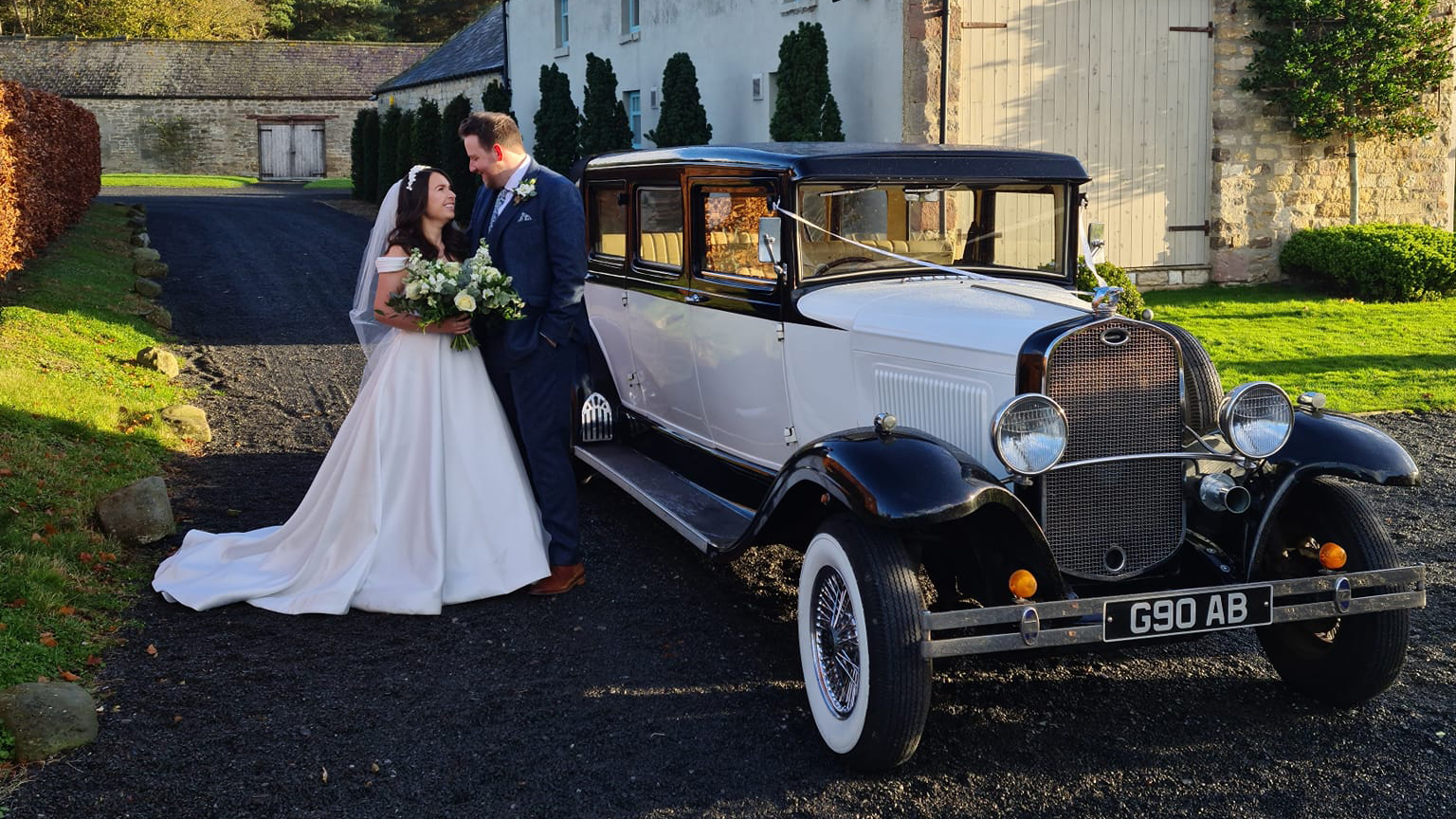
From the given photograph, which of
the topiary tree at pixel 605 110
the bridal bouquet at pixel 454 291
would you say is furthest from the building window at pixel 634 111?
the bridal bouquet at pixel 454 291

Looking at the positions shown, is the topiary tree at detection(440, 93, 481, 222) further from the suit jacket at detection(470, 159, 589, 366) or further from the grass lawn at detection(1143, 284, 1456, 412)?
the suit jacket at detection(470, 159, 589, 366)

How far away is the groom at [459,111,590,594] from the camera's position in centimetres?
524

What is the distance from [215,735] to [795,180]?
9.41 ft

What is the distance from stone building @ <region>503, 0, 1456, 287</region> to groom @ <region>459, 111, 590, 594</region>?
8372 mm

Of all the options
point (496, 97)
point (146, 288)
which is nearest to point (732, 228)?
point (146, 288)

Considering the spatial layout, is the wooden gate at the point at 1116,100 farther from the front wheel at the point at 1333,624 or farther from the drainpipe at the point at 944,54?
the front wheel at the point at 1333,624

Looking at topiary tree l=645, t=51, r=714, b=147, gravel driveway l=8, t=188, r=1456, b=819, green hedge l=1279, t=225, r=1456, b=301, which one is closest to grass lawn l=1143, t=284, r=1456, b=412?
green hedge l=1279, t=225, r=1456, b=301

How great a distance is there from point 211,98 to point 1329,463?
4379 cm

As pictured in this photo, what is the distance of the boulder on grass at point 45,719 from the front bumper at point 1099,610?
262 cm

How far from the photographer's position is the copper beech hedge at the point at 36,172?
38.2 ft

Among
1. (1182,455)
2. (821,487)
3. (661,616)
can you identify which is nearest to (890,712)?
(821,487)

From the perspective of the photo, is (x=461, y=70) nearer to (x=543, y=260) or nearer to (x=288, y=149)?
(x=288, y=149)

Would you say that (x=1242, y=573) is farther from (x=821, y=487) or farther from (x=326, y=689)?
(x=326, y=689)

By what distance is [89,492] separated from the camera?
627 centimetres
